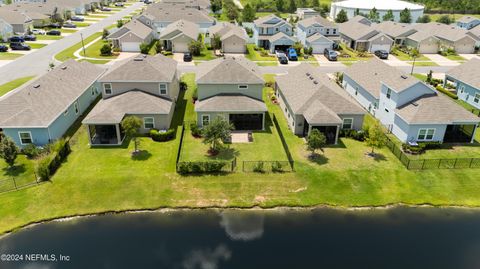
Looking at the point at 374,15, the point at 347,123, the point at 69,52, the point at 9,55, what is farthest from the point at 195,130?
the point at 374,15

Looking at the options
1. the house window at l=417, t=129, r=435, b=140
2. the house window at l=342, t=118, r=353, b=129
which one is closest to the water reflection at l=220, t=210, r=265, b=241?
the house window at l=342, t=118, r=353, b=129

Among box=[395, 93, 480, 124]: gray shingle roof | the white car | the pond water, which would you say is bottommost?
the pond water

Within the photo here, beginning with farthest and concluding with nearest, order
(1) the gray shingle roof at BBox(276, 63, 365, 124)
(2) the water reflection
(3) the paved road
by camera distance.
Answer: (3) the paved road → (1) the gray shingle roof at BBox(276, 63, 365, 124) → (2) the water reflection

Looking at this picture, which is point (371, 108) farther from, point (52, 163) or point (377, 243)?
point (52, 163)

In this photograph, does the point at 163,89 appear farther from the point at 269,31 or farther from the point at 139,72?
the point at 269,31

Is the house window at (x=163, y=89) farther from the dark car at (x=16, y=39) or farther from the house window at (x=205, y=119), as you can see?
the dark car at (x=16, y=39)

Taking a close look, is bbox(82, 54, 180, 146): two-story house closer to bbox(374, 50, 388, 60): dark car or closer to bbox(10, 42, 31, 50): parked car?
bbox(10, 42, 31, 50): parked car

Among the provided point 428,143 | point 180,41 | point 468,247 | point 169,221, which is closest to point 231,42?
point 180,41
